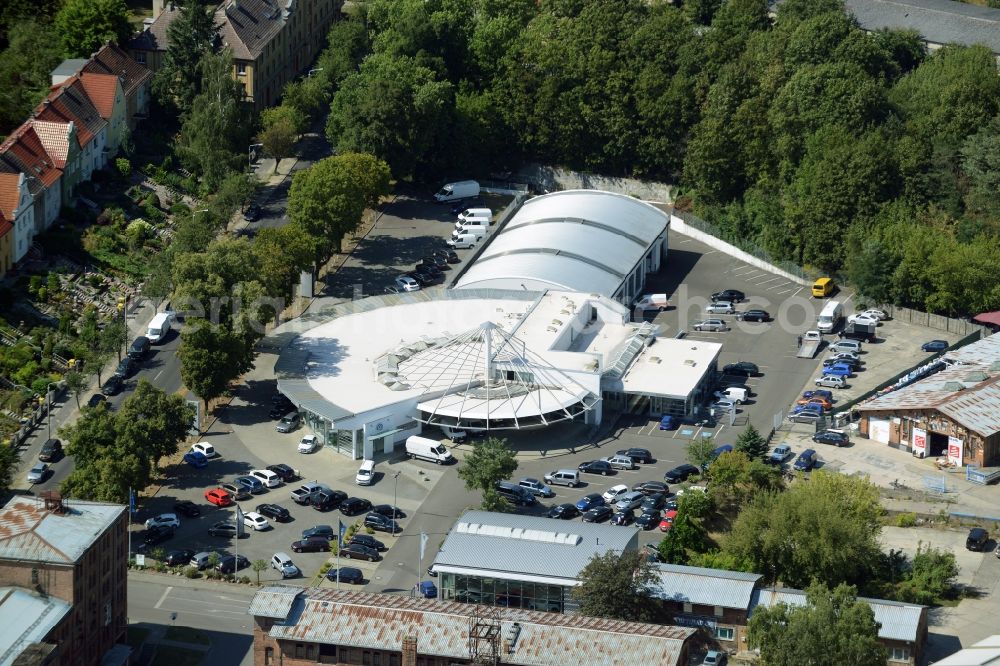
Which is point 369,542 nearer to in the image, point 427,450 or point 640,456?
point 427,450

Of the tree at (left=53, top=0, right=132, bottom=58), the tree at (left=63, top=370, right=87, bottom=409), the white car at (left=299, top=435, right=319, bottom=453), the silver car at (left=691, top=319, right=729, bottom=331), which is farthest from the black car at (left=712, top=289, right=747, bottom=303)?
the tree at (left=53, top=0, right=132, bottom=58)

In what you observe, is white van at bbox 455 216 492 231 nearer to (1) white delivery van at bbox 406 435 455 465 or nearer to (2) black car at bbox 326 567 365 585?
(1) white delivery van at bbox 406 435 455 465

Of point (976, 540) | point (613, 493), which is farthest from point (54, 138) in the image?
point (976, 540)

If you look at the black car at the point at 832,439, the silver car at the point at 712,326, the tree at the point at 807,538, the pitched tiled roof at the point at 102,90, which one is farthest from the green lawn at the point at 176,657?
the pitched tiled roof at the point at 102,90

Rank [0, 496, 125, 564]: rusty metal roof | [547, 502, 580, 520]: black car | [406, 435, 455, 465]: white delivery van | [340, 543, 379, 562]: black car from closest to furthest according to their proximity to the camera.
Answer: [0, 496, 125, 564]: rusty metal roof < [340, 543, 379, 562]: black car < [547, 502, 580, 520]: black car < [406, 435, 455, 465]: white delivery van

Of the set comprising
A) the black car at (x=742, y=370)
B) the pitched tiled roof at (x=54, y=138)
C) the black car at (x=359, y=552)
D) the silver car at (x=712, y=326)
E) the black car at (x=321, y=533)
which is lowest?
the black car at (x=359, y=552)

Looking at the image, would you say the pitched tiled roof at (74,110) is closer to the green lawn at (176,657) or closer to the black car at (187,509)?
the black car at (187,509)

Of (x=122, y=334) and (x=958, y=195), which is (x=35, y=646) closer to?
(x=122, y=334)
